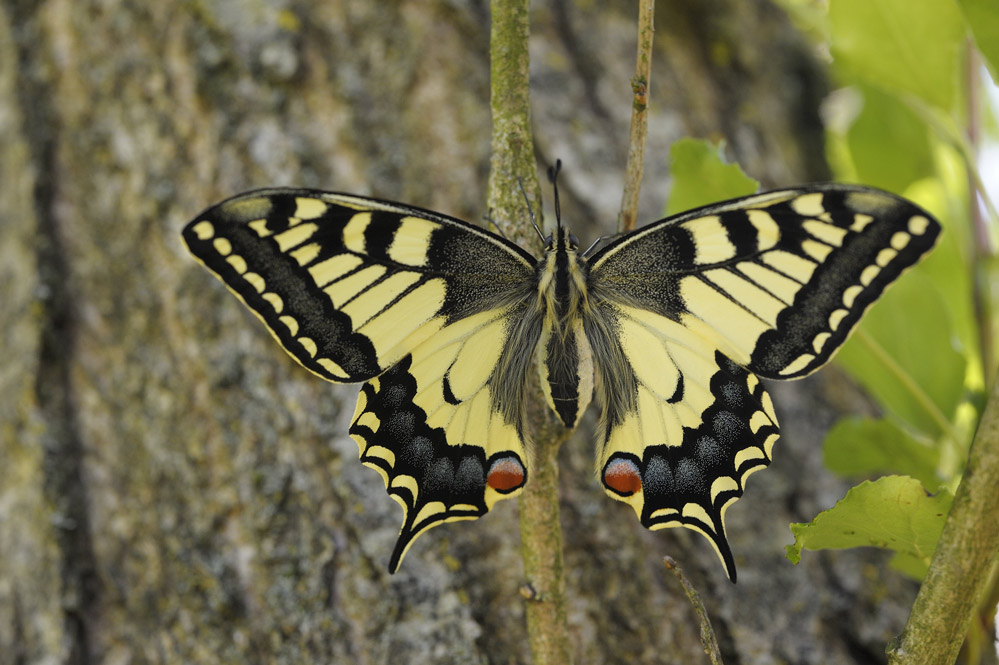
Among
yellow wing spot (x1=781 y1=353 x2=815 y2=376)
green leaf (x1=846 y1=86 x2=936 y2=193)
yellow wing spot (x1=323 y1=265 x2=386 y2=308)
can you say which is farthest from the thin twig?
green leaf (x1=846 y1=86 x2=936 y2=193)

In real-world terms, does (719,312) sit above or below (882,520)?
above

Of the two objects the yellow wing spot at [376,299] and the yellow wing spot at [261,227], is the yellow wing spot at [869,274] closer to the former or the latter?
the yellow wing spot at [376,299]

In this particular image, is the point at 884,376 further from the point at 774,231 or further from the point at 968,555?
the point at 968,555

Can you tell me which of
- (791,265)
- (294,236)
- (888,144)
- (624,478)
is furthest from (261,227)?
(888,144)

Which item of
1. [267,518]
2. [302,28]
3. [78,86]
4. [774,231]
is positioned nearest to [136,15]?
[78,86]

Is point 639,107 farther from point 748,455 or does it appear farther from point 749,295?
point 748,455
